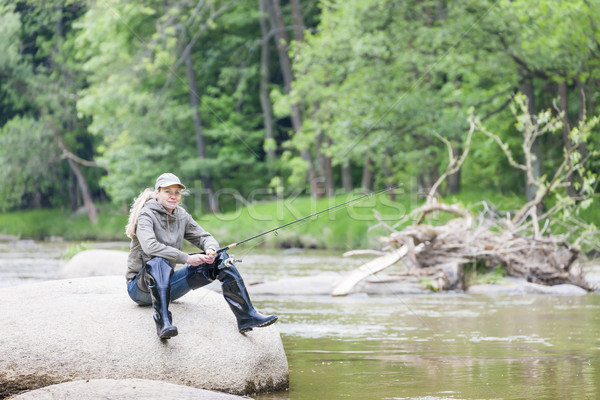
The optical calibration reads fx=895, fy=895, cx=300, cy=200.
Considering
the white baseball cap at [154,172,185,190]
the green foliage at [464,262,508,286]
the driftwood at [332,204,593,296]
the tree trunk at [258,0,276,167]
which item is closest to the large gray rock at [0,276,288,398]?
the white baseball cap at [154,172,185,190]

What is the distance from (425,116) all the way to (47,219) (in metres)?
17.3

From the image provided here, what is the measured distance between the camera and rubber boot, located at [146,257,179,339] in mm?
5879

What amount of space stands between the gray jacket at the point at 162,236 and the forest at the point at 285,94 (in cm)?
870

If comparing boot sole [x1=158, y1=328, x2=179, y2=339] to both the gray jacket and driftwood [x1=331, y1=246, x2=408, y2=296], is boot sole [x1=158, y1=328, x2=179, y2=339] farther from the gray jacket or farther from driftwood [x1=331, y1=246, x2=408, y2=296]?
driftwood [x1=331, y1=246, x2=408, y2=296]

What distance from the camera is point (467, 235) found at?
44.0 feet

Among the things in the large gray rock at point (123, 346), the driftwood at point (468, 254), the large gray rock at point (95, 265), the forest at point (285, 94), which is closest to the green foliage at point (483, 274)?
the driftwood at point (468, 254)

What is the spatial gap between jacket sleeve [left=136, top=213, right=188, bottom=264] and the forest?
9.06 meters

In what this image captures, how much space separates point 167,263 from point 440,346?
3.19 m

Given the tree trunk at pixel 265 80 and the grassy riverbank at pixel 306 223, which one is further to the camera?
the tree trunk at pixel 265 80

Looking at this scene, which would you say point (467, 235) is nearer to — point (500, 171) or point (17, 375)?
point (17, 375)

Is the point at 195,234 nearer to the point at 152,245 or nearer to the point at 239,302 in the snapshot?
the point at 152,245

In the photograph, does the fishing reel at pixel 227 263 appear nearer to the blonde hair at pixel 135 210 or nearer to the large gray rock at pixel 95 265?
the blonde hair at pixel 135 210

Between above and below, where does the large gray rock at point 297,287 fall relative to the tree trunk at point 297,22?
below

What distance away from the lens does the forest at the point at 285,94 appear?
69.0 ft
